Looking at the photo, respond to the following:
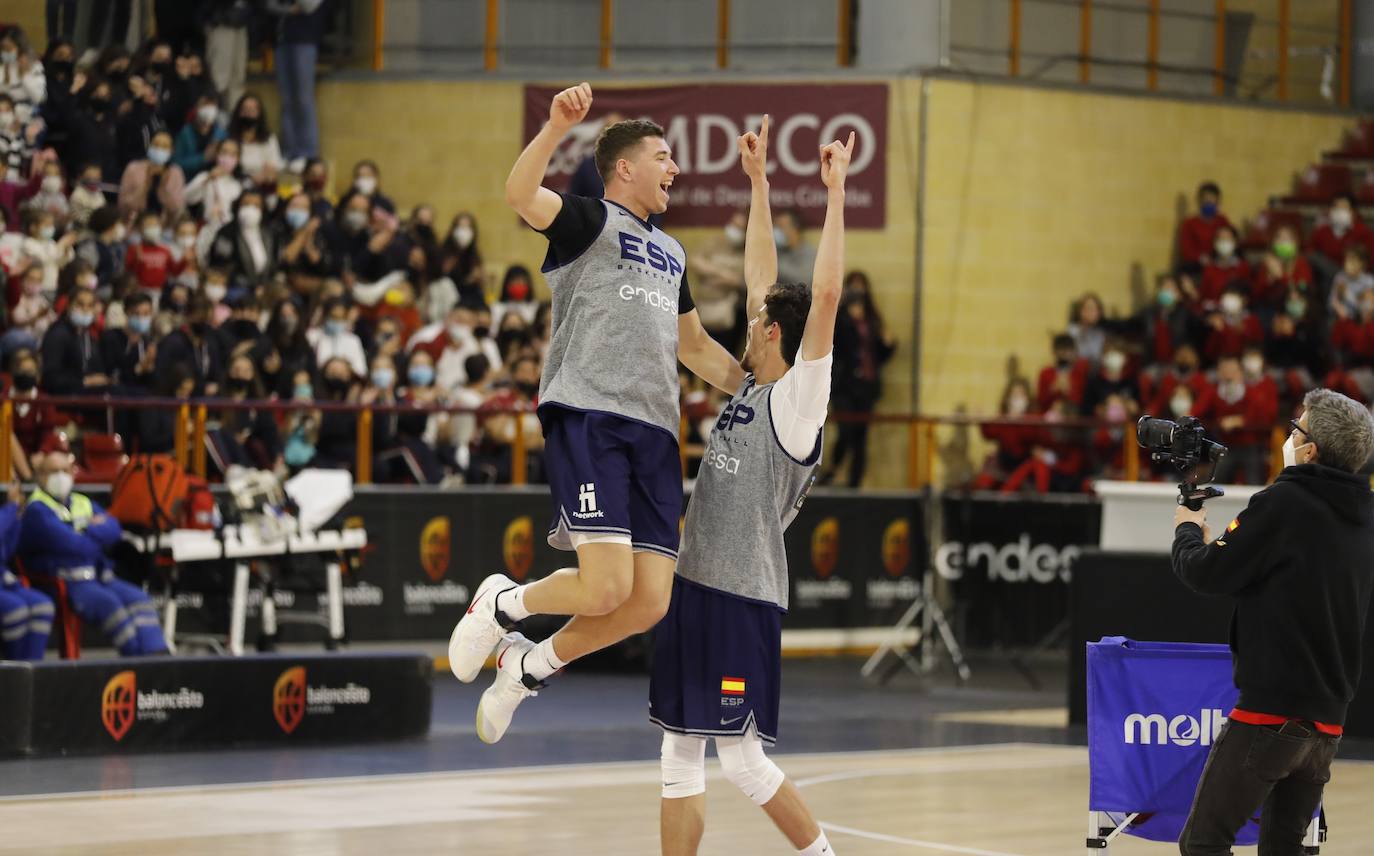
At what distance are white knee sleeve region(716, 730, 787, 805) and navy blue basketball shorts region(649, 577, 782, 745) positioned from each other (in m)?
0.05

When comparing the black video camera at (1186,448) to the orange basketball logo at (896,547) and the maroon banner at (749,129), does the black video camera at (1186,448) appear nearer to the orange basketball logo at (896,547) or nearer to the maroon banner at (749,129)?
the orange basketball logo at (896,547)

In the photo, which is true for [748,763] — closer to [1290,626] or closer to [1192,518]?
[1192,518]

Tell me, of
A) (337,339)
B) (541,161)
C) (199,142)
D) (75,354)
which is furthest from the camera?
(199,142)

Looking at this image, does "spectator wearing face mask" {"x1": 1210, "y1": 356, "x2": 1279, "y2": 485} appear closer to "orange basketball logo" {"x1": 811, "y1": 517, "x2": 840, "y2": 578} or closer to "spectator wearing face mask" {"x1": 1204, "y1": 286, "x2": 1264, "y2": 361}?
"spectator wearing face mask" {"x1": 1204, "y1": 286, "x2": 1264, "y2": 361}

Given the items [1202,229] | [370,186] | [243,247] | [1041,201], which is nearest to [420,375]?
[243,247]

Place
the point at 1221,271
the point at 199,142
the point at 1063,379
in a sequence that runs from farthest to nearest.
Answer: the point at 1221,271, the point at 1063,379, the point at 199,142

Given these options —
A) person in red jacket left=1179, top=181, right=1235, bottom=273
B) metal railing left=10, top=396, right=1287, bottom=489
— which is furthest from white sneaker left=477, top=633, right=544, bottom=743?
person in red jacket left=1179, top=181, right=1235, bottom=273

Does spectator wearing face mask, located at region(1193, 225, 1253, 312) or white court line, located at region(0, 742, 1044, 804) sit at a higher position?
spectator wearing face mask, located at region(1193, 225, 1253, 312)

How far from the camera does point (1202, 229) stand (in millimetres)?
24141

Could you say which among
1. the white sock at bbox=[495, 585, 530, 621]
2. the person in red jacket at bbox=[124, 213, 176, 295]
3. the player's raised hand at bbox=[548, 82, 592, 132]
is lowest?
the white sock at bbox=[495, 585, 530, 621]

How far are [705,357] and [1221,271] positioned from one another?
1642 cm

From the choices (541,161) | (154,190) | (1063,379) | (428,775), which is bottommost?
(428,775)

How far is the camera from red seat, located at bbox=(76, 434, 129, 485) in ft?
54.9

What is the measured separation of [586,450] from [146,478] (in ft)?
A: 29.0
